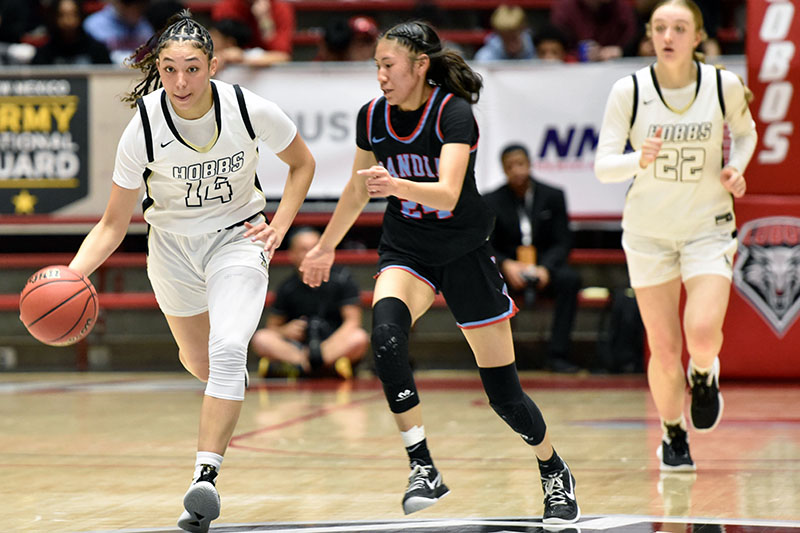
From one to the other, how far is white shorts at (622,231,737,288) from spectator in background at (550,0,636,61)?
6.17 metres

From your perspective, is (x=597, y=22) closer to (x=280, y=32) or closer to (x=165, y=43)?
(x=280, y=32)

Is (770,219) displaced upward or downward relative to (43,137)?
upward

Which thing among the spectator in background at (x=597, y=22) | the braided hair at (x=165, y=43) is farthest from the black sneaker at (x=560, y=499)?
the spectator in background at (x=597, y=22)

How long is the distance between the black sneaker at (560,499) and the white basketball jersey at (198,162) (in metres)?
1.61

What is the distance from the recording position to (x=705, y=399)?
18.7 feet

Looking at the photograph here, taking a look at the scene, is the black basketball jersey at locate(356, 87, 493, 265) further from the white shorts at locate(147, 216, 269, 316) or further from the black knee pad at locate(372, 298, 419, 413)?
the white shorts at locate(147, 216, 269, 316)

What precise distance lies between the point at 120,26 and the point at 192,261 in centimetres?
771

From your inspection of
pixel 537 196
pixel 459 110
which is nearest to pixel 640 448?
pixel 459 110

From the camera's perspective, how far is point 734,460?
6.05 m

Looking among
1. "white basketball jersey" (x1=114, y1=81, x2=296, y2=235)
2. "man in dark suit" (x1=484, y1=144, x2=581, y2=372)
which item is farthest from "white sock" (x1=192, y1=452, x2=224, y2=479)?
"man in dark suit" (x1=484, y1=144, x2=581, y2=372)

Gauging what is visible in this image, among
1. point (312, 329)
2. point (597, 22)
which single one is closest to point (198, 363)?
point (312, 329)

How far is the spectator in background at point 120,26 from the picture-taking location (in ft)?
38.8

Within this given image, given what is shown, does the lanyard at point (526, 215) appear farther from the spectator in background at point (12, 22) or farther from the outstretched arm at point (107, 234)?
the outstretched arm at point (107, 234)

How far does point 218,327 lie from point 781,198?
5.86 meters
